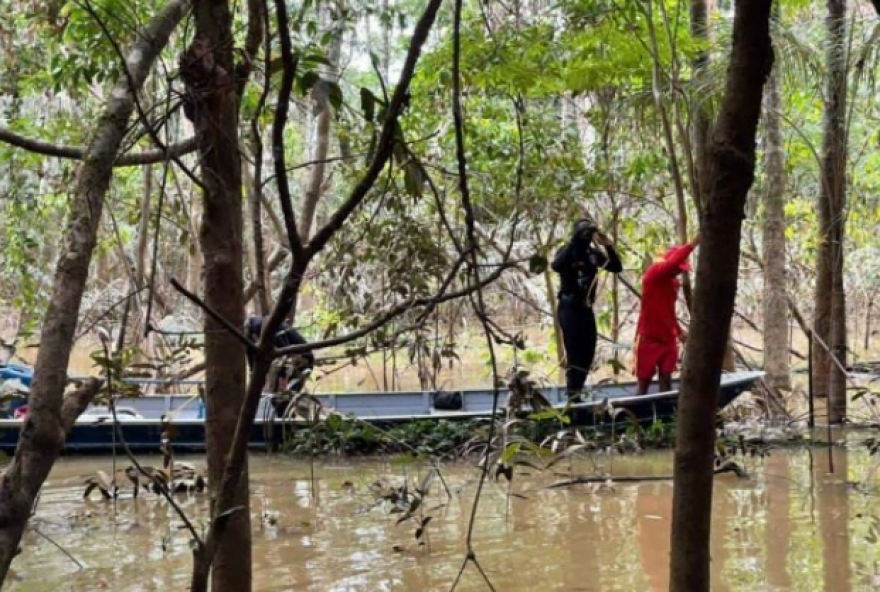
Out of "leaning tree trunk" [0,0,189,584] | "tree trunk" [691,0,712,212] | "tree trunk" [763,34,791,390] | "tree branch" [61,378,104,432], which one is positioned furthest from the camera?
"tree trunk" [763,34,791,390]

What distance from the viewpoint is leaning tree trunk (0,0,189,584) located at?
221 cm

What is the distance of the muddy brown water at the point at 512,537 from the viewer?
5434mm

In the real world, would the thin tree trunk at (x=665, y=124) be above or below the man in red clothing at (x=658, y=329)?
above

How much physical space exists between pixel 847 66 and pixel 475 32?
11.1 ft

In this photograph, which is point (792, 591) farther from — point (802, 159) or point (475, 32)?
point (802, 159)

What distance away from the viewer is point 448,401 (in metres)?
11.8

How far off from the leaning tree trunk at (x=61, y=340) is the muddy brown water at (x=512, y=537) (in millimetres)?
1958

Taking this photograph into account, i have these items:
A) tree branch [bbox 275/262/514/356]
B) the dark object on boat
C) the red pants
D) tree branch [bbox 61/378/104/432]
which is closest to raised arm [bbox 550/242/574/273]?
the red pants

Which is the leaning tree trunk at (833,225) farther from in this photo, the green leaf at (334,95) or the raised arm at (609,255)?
the green leaf at (334,95)

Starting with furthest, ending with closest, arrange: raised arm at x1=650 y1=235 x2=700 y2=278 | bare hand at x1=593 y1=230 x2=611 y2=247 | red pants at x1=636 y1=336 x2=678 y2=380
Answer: red pants at x1=636 y1=336 x2=678 y2=380 < bare hand at x1=593 y1=230 x2=611 y2=247 < raised arm at x1=650 y1=235 x2=700 y2=278

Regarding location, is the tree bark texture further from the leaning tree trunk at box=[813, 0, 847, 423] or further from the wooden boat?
the leaning tree trunk at box=[813, 0, 847, 423]

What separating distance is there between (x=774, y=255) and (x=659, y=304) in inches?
105

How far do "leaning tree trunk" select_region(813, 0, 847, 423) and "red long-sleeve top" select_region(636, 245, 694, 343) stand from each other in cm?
131

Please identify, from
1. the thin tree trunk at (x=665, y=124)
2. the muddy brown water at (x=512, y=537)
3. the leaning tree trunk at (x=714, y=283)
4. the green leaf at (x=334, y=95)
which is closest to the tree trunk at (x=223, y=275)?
the green leaf at (x=334, y=95)
